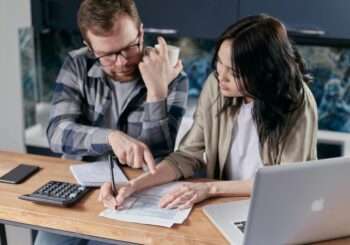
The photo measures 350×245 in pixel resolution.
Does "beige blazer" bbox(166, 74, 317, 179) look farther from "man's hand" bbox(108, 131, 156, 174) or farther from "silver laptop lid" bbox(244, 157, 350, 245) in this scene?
"silver laptop lid" bbox(244, 157, 350, 245)

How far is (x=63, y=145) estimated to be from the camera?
1.78 metres

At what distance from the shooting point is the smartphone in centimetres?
151

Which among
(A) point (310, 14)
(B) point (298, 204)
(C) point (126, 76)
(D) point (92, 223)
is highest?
(A) point (310, 14)

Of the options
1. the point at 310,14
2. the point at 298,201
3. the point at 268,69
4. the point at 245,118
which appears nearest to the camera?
the point at 298,201

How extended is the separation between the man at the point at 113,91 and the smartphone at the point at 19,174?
0.21 meters

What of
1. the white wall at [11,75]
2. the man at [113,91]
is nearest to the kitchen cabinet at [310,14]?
the man at [113,91]

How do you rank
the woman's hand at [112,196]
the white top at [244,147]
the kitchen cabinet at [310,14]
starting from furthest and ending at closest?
the kitchen cabinet at [310,14], the white top at [244,147], the woman's hand at [112,196]

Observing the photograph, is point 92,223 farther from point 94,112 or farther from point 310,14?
point 310,14

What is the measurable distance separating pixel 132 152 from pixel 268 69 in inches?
18.4

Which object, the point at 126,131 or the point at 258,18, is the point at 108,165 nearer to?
the point at 126,131

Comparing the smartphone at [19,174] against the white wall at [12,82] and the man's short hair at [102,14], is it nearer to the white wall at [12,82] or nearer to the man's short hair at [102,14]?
the man's short hair at [102,14]

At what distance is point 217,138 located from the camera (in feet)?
5.56

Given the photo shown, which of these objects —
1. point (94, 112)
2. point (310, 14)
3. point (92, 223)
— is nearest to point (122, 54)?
point (94, 112)

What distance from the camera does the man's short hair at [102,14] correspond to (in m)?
1.67
